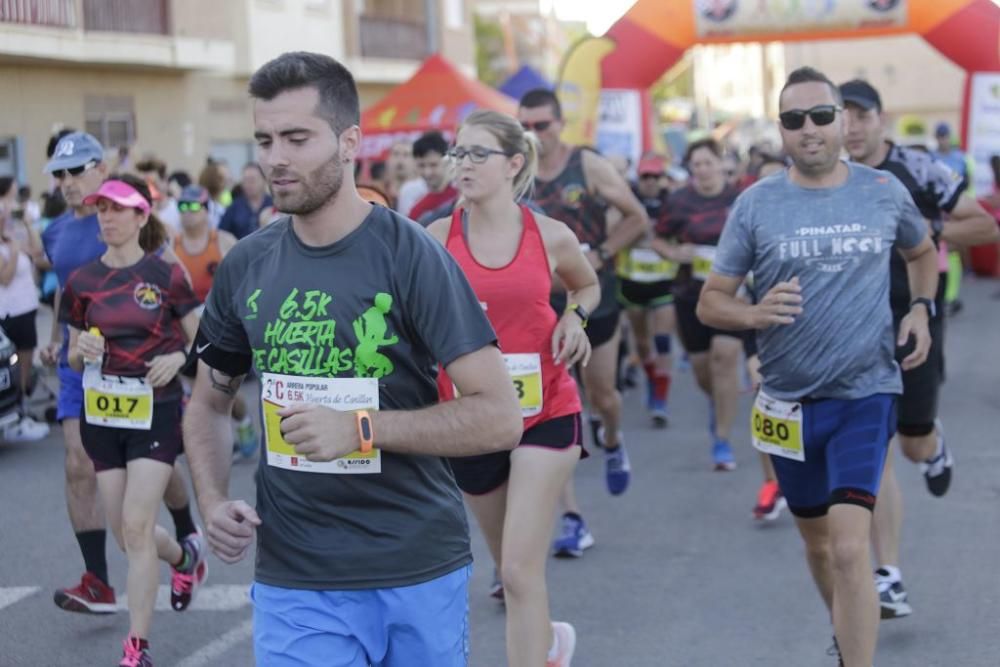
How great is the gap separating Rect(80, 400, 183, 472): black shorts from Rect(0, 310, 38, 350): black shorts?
5986 mm

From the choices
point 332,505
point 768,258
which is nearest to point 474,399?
point 332,505

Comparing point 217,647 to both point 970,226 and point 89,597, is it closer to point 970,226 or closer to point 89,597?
point 89,597

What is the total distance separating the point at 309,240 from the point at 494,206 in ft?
7.72

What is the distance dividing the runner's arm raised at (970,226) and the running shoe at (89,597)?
382 centimetres

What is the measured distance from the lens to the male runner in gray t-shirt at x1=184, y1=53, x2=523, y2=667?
10.5ft

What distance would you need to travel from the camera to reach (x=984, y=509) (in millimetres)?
8258

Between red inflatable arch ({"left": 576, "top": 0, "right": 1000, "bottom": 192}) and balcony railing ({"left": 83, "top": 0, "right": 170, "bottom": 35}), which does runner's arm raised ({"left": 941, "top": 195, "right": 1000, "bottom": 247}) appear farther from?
balcony railing ({"left": 83, "top": 0, "right": 170, "bottom": 35})

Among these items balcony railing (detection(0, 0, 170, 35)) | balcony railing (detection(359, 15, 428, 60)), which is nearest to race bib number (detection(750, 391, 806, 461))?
balcony railing (detection(0, 0, 170, 35))

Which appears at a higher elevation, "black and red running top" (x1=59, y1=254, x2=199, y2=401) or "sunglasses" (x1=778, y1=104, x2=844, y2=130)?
"sunglasses" (x1=778, y1=104, x2=844, y2=130)

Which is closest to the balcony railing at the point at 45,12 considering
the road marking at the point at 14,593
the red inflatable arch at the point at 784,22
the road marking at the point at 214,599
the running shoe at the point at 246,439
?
the red inflatable arch at the point at 784,22

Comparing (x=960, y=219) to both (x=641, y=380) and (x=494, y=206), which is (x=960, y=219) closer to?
(x=494, y=206)

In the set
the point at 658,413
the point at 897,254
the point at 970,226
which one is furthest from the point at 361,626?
the point at 658,413

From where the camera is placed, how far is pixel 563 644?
564 cm

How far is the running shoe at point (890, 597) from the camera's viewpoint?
6.03 m
